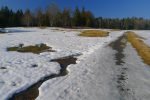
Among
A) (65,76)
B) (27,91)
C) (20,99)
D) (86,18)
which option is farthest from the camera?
(86,18)

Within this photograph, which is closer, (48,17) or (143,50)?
(143,50)

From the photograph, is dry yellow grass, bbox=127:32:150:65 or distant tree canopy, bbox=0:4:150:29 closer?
dry yellow grass, bbox=127:32:150:65

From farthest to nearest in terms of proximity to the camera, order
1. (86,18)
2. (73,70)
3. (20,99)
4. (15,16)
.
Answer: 1. (86,18)
2. (15,16)
3. (73,70)
4. (20,99)

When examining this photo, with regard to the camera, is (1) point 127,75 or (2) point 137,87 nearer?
(2) point 137,87

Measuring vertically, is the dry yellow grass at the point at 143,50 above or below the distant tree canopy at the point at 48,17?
below

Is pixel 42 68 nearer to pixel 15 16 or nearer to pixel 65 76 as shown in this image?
pixel 65 76

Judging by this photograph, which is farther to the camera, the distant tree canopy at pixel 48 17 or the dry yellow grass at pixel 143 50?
the distant tree canopy at pixel 48 17

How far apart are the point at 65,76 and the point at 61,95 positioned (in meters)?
3.58

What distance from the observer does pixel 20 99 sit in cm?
1023

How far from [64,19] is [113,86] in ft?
399

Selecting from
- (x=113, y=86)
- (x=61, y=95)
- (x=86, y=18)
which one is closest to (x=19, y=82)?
(x=61, y=95)

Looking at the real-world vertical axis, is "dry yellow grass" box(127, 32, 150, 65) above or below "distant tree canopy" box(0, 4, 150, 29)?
below

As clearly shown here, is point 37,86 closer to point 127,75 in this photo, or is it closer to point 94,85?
point 94,85

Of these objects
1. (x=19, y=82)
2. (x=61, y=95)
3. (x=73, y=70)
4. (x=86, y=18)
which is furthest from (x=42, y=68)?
(x=86, y=18)
